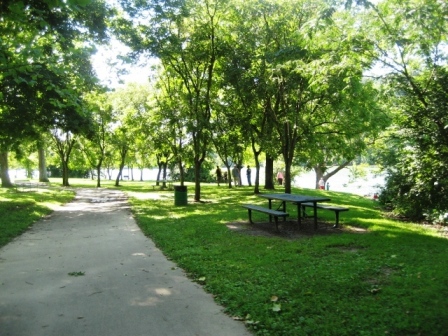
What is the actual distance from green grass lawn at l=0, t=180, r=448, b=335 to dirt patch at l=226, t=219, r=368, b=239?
27cm

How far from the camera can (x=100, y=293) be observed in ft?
16.4

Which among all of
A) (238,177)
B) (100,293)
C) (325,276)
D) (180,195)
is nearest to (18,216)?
(180,195)

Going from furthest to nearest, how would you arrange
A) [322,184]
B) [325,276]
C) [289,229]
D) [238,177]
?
[322,184], [238,177], [289,229], [325,276]

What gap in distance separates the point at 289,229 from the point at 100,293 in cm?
565

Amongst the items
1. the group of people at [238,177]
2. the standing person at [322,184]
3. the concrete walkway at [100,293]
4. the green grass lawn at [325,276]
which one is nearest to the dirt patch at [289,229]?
the green grass lawn at [325,276]

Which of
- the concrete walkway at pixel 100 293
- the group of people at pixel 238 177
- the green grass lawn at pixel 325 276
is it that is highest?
the group of people at pixel 238 177

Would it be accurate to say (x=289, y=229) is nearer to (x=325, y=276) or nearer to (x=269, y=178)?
(x=325, y=276)

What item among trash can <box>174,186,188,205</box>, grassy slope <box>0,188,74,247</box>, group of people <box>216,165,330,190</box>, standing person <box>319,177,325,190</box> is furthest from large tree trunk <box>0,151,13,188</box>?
standing person <box>319,177,325,190</box>

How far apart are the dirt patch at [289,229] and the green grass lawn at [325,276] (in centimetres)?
27

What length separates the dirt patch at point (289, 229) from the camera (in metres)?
8.80

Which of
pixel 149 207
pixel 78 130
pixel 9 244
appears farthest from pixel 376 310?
pixel 78 130

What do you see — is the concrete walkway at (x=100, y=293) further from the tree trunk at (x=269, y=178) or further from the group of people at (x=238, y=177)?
the group of people at (x=238, y=177)

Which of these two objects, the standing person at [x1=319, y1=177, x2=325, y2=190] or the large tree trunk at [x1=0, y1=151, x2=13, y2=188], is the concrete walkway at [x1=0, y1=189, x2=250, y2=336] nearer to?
the large tree trunk at [x1=0, y1=151, x2=13, y2=188]

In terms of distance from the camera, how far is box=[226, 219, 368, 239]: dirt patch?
880 cm
